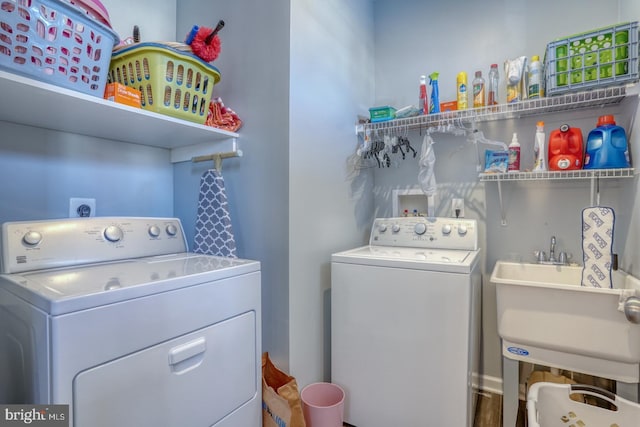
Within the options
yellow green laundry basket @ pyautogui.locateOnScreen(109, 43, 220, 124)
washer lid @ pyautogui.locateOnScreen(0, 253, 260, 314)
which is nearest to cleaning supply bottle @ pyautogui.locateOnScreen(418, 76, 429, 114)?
yellow green laundry basket @ pyautogui.locateOnScreen(109, 43, 220, 124)

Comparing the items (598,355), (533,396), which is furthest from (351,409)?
(598,355)

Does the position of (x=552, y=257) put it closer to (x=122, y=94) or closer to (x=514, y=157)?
(x=514, y=157)

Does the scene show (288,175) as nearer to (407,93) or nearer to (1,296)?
(1,296)

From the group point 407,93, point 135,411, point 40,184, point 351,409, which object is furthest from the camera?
point 407,93

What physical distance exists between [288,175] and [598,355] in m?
1.46

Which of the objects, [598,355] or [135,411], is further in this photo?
[598,355]

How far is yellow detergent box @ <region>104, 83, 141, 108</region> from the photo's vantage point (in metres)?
1.17

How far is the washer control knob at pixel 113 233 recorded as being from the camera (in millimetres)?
1254

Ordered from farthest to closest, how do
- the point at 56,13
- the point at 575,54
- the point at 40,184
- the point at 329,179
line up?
the point at 329,179
the point at 575,54
the point at 40,184
the point at 56,13

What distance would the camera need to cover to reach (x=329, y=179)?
177 cm

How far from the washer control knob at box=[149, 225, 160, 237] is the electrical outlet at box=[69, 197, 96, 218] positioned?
0.32 metres

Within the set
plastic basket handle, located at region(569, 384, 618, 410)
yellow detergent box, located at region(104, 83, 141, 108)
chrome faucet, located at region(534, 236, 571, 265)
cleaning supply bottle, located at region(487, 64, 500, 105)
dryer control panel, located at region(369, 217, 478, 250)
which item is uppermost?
cleaning supply bottle, located at region(487, 64, 500, 105)

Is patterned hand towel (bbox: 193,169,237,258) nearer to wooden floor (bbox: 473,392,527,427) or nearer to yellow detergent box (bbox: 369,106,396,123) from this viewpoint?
yellow detergent box (bbox: 369,106,396,123)

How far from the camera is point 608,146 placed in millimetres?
1453
